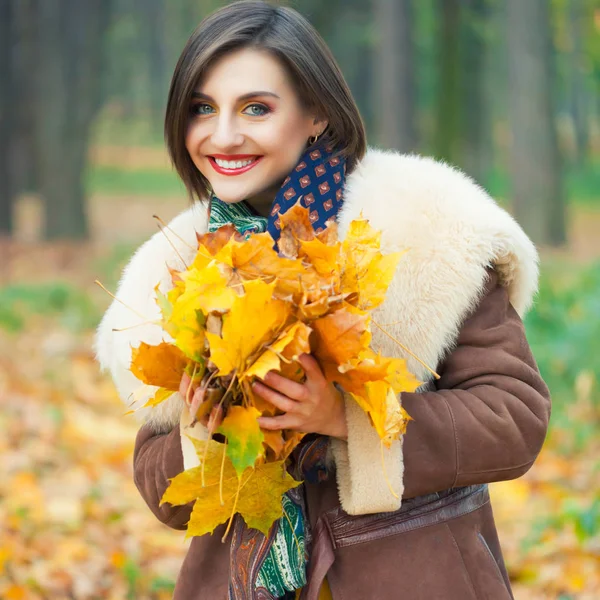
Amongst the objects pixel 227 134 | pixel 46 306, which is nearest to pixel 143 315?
pixel 227 134

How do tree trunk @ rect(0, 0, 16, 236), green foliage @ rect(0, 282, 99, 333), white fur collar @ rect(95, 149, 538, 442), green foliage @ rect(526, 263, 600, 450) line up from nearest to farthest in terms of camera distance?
white fur collar @ rect(95, 149, 538, 442) < green foliage @ rect(526, 263, 600, 450) < green foliage @ rect(0, 282, 99, 333) < tree trunk @ rect(0, 0, 16, 236)

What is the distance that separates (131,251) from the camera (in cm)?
1280

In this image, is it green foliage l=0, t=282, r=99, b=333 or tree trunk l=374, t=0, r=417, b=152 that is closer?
green foliage l=0, t=282, r=99, b=333

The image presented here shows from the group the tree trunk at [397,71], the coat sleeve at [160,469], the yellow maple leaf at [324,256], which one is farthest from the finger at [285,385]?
the tree trunk at [397,71]

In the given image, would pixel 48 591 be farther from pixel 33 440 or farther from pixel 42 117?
pixel 42 117

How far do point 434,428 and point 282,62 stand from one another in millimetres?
979

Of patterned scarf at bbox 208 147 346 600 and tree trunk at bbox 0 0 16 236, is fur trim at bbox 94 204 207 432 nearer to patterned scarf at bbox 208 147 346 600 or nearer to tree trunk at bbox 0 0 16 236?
patterned scarf at bbox 208 147 346 600

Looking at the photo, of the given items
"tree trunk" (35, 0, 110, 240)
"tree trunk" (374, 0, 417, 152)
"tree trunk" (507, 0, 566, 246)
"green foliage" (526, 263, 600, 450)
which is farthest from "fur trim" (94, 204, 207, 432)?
"tree trunk" (35, 0, 110, 240)

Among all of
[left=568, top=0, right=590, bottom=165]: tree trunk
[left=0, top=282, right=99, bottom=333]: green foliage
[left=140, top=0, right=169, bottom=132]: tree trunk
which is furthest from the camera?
[left=140, top=0, right=169, bottom=132]: tree trunk

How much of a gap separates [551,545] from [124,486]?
2439 mm

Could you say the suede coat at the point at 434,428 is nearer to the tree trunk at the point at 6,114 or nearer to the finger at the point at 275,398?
the finger at the point at 275,398

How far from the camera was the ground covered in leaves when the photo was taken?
4152 millimetres

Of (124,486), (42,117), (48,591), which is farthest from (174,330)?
(42,117)

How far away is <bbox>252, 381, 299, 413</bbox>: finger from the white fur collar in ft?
0.97
